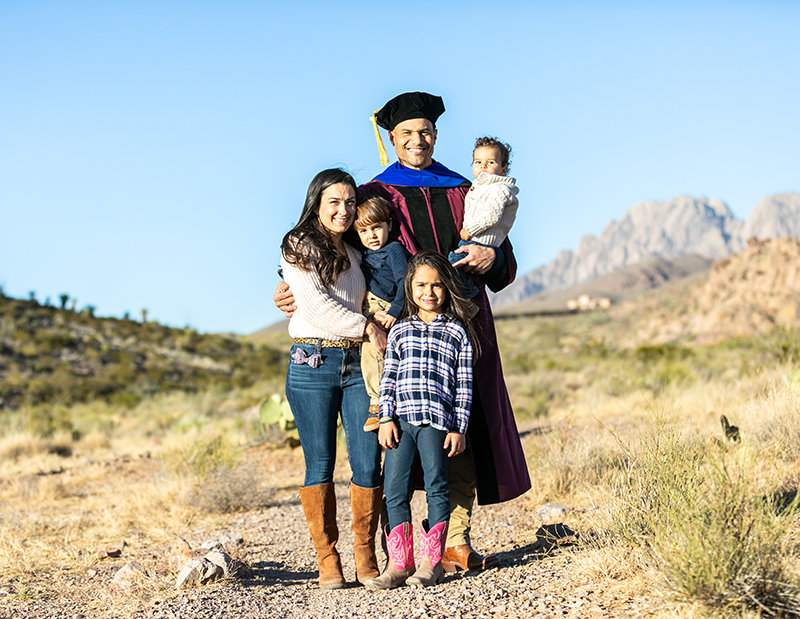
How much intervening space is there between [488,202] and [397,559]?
6.85 ft

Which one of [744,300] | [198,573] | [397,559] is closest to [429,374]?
[397,559]

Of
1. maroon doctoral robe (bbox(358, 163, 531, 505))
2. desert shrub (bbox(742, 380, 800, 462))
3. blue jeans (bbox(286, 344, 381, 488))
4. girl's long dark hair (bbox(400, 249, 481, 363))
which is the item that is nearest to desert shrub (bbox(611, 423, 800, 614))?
maroon doctoral robe (bbox(358, 163, 531, 505))

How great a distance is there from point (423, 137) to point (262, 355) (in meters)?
31.1

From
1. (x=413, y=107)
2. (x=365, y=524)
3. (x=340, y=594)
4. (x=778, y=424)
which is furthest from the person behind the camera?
(x=778, y=424)

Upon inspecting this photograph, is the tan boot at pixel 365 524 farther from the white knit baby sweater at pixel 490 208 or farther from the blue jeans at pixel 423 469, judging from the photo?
the white knit baby sweater at pixel 490 208

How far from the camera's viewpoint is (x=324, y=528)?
4.61 metres

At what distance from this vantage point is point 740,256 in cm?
3841

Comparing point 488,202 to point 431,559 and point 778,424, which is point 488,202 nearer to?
A: point 431,559

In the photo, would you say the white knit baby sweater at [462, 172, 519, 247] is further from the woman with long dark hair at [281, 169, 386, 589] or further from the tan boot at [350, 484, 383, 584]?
the tan boot at [350, 484, 383, 584]

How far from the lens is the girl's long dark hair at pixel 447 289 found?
4.45 meters

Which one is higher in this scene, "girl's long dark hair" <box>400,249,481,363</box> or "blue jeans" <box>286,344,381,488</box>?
"girl's long dark hair" <box>400,249,481,363</box>

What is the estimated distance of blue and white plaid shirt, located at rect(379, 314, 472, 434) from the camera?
14.0 ft

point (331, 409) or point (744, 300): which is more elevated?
point (744, 300)

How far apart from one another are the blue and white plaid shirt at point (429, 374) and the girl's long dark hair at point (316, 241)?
49 centimetres
